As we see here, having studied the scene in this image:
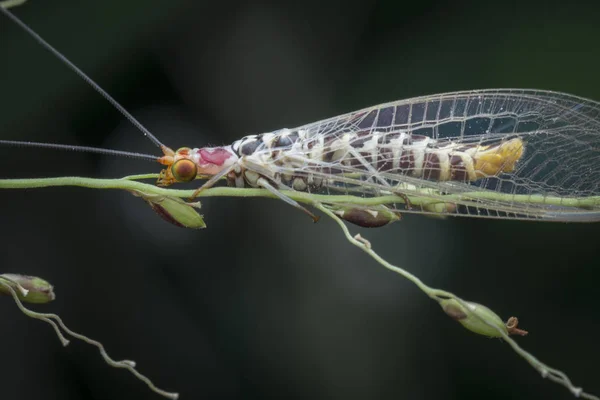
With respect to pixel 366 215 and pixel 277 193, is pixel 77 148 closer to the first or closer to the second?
pixel 277 193

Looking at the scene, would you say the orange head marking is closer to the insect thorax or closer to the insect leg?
the insect thorax

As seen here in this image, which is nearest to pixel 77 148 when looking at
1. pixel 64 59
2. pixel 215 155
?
pixel 64 59

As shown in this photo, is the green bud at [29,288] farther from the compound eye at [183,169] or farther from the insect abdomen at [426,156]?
the insect abdomen at [426,156]

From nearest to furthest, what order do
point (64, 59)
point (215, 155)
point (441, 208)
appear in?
point (64, 59) → point (441, 208) → point (215, 155)

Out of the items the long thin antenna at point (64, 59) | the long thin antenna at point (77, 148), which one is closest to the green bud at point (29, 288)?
the long thin antenna at point (77, 148)

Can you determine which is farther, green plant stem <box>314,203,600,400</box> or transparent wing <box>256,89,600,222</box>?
transparent wing <box>256,89,600,222</box>

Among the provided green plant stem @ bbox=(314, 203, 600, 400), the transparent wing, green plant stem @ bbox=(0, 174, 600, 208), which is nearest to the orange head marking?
the transparent wing

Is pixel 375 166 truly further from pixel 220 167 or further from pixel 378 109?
pixel 220 167
